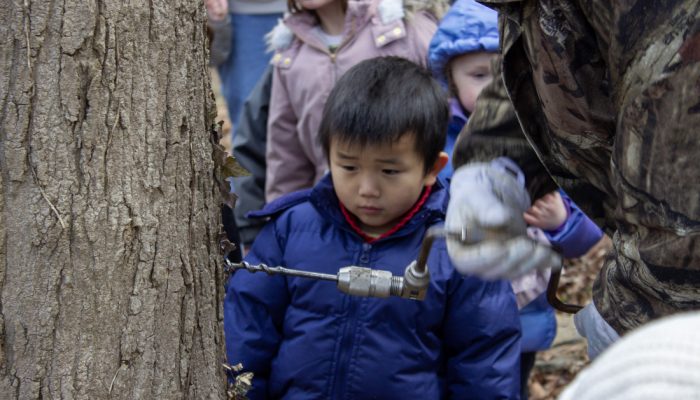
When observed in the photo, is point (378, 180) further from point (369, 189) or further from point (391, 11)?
point (391, 11)

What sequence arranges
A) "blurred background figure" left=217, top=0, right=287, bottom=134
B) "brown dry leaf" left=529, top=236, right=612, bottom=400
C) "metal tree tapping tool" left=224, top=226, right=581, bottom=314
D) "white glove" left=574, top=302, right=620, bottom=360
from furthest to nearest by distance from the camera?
1. "blurred background figure" left=217, top=0, right=287, bottom=134
2. "brown dry leaf" left=529, top=236, right=612, bottom=400
3. "white glove" left=574, top=302, right=620, bottom=360
4. "metal tree tapping tool" left=224, top=226, right=581, bottom=314

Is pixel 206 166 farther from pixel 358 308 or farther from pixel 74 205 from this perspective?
pixel 358 308

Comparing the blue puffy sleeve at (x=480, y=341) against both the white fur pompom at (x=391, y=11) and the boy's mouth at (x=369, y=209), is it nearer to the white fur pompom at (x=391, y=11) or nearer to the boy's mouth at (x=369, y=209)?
the boy's mouth at (x=369, y=209)

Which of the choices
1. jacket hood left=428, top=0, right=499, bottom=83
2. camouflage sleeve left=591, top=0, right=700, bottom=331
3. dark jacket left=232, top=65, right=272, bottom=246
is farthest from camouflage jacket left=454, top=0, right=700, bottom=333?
dark jacket left=232, top=65, right=272, bottom=246

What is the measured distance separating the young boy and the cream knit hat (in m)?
1.50

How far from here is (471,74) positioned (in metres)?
3.31

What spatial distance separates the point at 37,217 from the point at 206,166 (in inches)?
14.2

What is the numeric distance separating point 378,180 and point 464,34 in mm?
875

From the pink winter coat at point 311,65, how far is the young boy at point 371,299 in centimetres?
83

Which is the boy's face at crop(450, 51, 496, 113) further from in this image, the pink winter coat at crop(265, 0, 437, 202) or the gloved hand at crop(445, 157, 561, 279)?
the gloved hand at crop(445, 157, 561, 279)

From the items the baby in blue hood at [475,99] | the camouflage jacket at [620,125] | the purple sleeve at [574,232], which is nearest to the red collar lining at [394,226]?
the camouflage jacket at [620,125]

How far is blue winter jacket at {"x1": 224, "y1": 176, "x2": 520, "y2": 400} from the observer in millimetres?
2494

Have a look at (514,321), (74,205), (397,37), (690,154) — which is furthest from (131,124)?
(397,37)

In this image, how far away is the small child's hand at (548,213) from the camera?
3.11 metres
